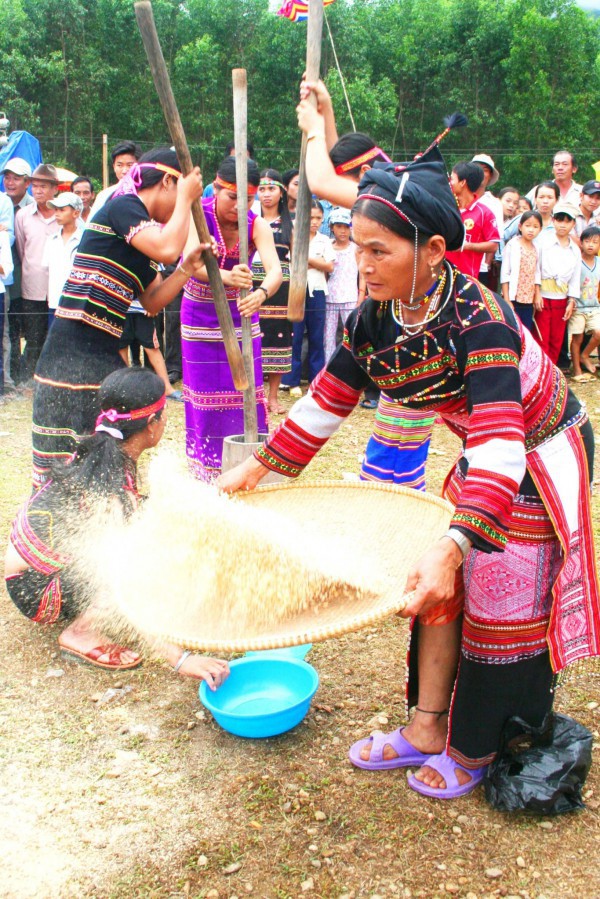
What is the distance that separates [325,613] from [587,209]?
27.6ft

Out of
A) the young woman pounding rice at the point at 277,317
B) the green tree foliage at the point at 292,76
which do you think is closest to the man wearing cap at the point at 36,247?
the young woman pounding rice at the point at 277,317

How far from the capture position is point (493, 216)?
7.35m

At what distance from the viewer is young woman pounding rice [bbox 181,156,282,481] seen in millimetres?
4199

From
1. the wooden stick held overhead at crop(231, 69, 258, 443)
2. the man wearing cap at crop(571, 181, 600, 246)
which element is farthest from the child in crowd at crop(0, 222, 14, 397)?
the man wearing cap at crop(571, 181, 600, 246)

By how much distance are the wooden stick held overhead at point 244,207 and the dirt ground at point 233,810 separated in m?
1.45

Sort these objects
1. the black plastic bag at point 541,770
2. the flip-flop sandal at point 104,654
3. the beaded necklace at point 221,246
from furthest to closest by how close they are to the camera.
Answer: the beaded necklace at point 221,246, the flip-flop sandal at point 104,654, the black plastic bag at point 541,770

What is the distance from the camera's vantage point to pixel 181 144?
3.32 m

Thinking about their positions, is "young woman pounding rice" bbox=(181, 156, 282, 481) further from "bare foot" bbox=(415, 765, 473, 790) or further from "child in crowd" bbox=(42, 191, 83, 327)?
"child in crowd" bbox=(42, 191, 83, 327)

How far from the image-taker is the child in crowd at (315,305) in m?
7.66

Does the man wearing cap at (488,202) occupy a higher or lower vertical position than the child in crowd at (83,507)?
higher

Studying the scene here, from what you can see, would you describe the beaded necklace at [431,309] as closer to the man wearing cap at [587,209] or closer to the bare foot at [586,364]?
the man wearing cap at [587,209]

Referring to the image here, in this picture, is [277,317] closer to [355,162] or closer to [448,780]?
[355,162]

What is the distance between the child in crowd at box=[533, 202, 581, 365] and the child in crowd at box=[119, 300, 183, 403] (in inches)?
163

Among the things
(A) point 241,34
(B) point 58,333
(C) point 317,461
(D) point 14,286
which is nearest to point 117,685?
(B) point 58,333
